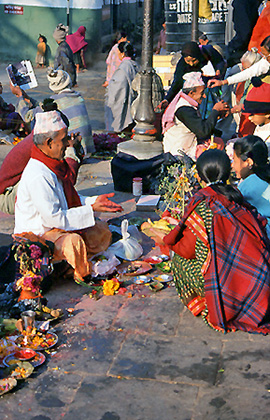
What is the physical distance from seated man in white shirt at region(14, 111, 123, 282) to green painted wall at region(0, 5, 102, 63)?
15112 millimetres

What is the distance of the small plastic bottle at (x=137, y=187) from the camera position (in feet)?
25.1

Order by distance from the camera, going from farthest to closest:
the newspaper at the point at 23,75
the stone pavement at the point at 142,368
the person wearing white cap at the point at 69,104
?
the newspaper at the point at 23,75 < the person wearing white cap at the point at 69,104 < the stone pavement at the point at 142,368

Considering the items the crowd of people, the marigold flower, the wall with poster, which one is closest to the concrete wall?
the wall with poster

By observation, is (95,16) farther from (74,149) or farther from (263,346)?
(263,346)

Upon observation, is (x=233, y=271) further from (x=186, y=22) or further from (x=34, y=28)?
(x=34, y=28)

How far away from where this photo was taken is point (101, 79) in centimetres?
1825

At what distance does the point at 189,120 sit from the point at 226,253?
3.00 metres

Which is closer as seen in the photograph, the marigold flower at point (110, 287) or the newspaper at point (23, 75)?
the marigold flower at point (110, 287)

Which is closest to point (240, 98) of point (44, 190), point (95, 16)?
point (44, 190)

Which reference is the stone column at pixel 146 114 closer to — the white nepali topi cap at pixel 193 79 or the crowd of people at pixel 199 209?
the crowd of people at pixel 199 209

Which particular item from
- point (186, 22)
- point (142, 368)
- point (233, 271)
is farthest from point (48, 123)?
point (186, 22)

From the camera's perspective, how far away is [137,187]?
7.69m

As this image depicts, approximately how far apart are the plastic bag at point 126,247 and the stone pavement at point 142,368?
0.65 m

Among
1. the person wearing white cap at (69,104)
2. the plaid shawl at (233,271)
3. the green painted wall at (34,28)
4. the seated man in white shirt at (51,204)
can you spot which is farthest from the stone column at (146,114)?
the green painted wall at (34,28)
